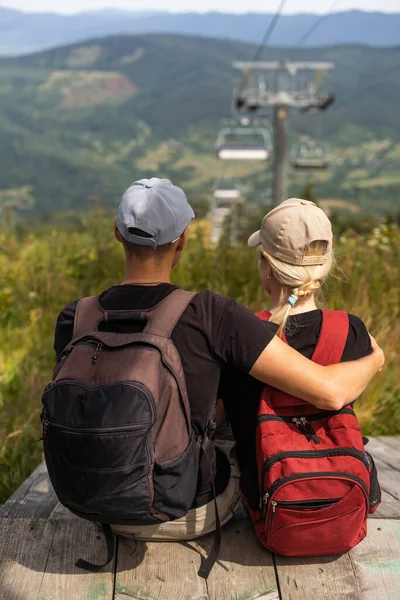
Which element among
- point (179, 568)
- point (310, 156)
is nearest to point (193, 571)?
point (179, 568)

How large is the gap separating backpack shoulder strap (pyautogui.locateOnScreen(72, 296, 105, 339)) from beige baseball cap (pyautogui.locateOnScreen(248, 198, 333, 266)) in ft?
1.68

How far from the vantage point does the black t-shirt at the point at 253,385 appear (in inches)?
74.8

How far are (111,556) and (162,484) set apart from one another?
337mm

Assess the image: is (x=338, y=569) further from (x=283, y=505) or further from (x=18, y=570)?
(x=18, y=570)

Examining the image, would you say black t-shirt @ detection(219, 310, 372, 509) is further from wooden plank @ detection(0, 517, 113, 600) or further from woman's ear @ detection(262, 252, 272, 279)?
wooden plank @ detection(0, 517, 113, 600)

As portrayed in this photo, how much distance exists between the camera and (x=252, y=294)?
442 cm

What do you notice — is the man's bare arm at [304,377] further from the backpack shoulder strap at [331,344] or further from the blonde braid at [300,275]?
the blonde braid at [300,275]

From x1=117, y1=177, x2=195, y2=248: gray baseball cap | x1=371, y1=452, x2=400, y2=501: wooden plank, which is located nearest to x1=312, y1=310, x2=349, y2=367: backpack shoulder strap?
x1=117, y1=177, x2=195, y2=248: gray baseball cap

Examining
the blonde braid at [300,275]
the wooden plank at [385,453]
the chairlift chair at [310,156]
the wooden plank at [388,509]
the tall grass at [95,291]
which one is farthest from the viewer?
the chairlift chair at [310,156]

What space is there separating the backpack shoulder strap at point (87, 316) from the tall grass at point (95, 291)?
1262mm

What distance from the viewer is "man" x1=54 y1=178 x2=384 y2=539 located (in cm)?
176

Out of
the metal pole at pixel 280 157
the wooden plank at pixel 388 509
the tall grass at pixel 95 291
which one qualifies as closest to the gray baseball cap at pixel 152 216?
the wooden plank at pixel 388 509

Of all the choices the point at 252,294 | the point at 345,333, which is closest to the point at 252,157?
the point at 252,294

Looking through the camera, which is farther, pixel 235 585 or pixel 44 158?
pixel 44 158
